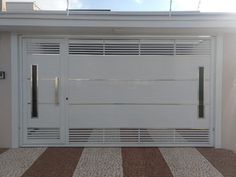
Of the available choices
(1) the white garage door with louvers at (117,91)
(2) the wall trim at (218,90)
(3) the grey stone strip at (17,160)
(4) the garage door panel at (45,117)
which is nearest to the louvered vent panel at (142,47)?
(1) the white garage door with louvers at (117,91)

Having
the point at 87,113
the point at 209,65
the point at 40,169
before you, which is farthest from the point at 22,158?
the point at 209,65

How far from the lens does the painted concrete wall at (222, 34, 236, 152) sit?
24.9ft

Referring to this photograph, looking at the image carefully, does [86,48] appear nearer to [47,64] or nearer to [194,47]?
[47,64]

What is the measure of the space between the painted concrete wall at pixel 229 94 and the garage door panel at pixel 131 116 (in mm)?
755

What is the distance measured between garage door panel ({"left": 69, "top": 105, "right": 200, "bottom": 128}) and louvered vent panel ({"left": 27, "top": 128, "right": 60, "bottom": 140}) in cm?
40

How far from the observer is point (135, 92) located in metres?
7.77

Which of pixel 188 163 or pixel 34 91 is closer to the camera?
pixel 188 163

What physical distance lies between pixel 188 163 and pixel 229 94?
2.24 metres

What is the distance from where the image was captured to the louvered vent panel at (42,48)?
25.2 feet

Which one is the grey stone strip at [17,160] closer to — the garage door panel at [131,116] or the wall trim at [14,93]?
the wall trim at [14,93]

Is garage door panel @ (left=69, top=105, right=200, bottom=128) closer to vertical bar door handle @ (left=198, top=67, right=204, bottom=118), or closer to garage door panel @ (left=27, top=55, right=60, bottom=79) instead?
vertical bar door handle @ (left=198, top=67, right=204, bottom=118)

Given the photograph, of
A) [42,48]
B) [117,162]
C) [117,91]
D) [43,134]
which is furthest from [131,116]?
[42,48]

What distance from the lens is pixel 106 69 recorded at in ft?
25.5

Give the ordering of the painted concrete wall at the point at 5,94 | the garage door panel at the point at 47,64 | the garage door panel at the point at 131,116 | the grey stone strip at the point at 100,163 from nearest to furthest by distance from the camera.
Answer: the grey stone strip at the point at 100,163 → the painted concrete wall at the point at 5,94 → the garage door panel at the point at 47,64 → the garage door panel at the point at 131,116
